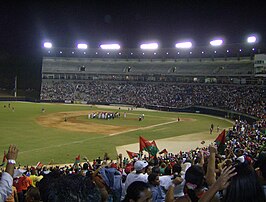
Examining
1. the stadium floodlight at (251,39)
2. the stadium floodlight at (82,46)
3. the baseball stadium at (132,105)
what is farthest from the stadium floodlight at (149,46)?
the stadium floodlight at (251,39)

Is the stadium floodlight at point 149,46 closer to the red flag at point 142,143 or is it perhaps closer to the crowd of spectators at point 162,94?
the crowd of spectators at point 162,94

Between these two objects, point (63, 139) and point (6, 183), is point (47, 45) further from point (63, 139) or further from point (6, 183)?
point (6, 183)

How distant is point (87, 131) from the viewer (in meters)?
41.0

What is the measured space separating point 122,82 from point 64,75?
20.7 metres

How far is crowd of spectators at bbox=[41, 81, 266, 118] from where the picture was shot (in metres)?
63.4

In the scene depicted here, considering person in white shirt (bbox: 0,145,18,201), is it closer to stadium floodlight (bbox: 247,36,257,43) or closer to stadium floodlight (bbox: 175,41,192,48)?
stadium floodlight (bbox: 247,36,257,43)

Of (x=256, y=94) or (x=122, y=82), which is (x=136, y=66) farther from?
(x=256, y=94)

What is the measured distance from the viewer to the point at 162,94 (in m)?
85.8

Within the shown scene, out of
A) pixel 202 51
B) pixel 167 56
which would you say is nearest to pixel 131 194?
pixel 202 51

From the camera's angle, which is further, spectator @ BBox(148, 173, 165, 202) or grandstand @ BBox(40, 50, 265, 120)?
grandstand @ BBox(40, 50, 265, 120)

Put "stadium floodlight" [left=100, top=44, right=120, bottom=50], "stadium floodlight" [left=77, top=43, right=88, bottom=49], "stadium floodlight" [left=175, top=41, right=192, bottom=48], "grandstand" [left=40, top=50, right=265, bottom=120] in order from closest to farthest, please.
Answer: "grandstand" [left=40, top=50, right=265, bottom=120], "stadium floodlight" [left=175, top=41, right=192, bottom=48], "stadium floodlight" [left=100, top=44, right=120, bottom=50], "stadium floodlight" [left=77, top=43, right=88, bottom=49]

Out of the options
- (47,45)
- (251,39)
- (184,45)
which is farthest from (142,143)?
(47,45)

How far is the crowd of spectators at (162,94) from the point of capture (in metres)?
63.4

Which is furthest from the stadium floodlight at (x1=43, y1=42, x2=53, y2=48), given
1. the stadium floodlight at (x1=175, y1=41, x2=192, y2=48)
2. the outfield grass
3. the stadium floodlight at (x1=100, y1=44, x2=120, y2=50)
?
the outfield grass
